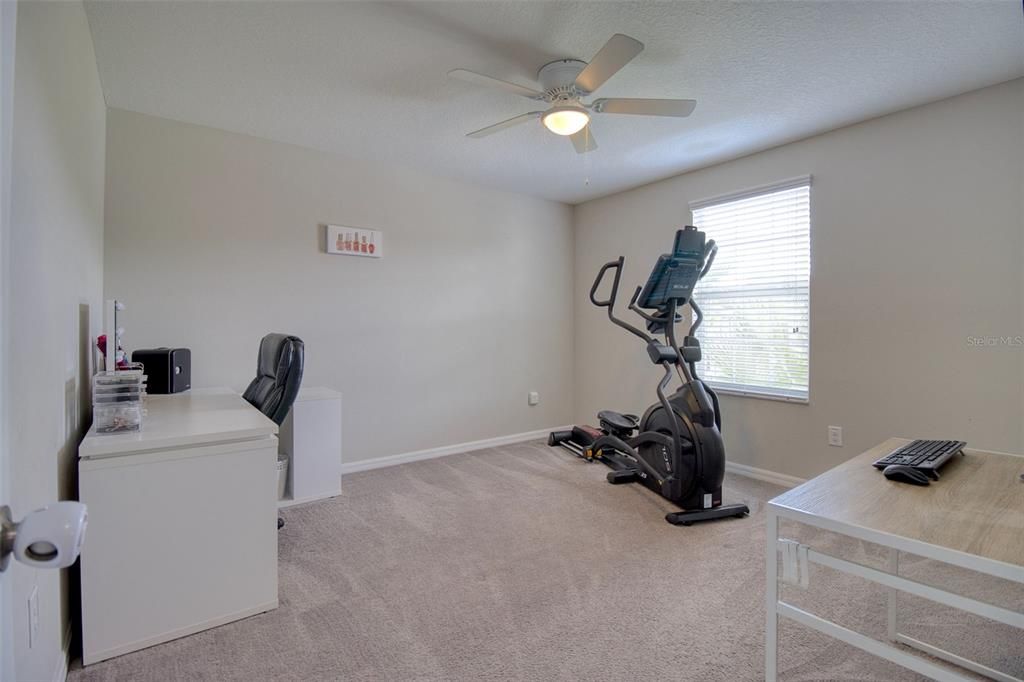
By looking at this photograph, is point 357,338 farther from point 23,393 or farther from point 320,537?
point 23,393

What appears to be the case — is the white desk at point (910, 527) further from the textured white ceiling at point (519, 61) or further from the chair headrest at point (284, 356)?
the chair headrest at point (284, 356)

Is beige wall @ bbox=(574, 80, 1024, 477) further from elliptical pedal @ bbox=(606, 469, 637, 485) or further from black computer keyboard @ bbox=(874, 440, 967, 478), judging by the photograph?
black computer keyboard @ bbox=(874, 440, 967, 478)

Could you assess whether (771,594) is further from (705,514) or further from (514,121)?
(514,121)

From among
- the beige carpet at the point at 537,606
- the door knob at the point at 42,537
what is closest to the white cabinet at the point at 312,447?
the beige carpet at the point at 537,606

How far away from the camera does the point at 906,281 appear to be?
284cm

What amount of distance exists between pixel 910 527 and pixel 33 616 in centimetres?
202

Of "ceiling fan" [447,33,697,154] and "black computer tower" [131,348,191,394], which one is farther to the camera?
"black computer tower" [131,348,191,394]

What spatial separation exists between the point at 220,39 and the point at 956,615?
12.6 ft

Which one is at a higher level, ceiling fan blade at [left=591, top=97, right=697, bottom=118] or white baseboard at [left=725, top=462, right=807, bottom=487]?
ceiling fan blade at [left=591, top=97, right=697, bottom=118]

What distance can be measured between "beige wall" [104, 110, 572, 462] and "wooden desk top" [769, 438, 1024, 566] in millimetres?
3208

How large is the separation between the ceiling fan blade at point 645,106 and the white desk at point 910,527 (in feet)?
5.77

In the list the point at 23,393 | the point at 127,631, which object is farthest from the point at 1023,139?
the point at 127,631

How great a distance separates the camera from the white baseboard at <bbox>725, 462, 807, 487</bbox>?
11.0 feet

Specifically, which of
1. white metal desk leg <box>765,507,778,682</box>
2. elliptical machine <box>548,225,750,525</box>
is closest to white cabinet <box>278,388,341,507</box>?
elliptical machine <box>548,225,750,525</box>
